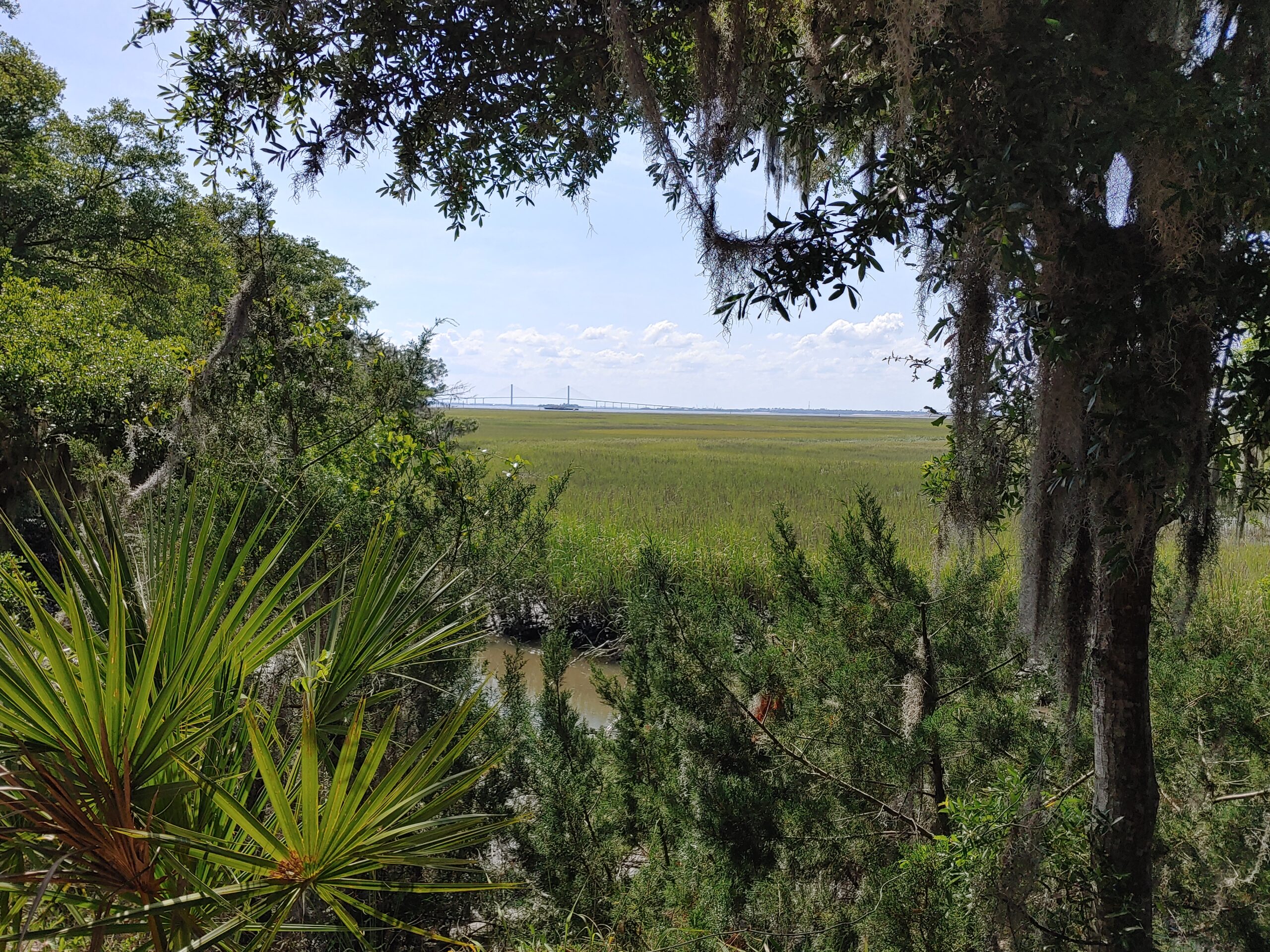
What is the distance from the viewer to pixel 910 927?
2.23 metres

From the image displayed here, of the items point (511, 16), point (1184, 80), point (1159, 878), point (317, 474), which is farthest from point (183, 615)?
point (1159, 878)

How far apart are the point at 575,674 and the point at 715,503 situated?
871 cm

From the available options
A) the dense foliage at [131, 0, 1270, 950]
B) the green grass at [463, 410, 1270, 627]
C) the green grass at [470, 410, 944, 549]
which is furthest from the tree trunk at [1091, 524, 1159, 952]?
the green grass at [470, 410, 944, 549]

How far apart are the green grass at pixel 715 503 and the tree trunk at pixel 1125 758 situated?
102 centimetres

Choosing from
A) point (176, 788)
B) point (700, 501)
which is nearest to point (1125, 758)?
point (176, 788)

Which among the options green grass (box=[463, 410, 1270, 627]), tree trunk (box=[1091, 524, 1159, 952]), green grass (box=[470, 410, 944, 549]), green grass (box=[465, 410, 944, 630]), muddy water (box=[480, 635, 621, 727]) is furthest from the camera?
green grass (box=[470, 410, 944, 549])

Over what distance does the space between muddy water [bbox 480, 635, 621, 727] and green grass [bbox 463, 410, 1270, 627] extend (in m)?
0.86

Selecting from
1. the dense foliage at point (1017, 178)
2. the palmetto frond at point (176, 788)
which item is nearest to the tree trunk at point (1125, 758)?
the dense foliage at point (1017, 178)

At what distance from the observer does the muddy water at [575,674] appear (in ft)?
25.0

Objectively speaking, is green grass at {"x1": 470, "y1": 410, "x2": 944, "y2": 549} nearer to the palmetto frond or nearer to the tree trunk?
the tree trunk

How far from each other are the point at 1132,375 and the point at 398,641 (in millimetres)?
2089

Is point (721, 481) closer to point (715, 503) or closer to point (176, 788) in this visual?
point (715, 503)

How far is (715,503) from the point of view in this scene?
55.5ft

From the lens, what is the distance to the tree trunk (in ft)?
6.84
